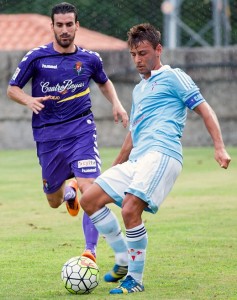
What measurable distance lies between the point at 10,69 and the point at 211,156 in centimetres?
445

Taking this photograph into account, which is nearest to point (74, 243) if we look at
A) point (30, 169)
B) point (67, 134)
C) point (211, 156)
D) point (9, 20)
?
point (67, 134)

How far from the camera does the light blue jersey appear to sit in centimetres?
766

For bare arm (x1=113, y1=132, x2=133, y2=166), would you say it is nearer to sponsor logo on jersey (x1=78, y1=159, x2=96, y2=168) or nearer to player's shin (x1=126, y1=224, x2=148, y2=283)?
player's shin (x1=126, y1=224, x2=148, y2=283)

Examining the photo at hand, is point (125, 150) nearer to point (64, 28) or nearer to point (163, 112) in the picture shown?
point (163, 112)

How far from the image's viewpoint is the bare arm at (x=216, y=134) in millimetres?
7367

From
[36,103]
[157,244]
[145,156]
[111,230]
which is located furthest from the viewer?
[157,244]

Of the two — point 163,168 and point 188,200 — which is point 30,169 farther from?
point 163,168

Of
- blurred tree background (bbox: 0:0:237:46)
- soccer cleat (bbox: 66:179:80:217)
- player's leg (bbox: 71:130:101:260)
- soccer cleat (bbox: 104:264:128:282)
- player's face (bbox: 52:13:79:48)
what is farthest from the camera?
blurred tree background (bbox: 0:0:237:46)

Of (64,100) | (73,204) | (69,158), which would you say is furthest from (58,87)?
(73,204)

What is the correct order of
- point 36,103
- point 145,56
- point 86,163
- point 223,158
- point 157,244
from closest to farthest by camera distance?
point 223,158 → point 145,56 → point 36,103 → point 86,163 → point 157,244

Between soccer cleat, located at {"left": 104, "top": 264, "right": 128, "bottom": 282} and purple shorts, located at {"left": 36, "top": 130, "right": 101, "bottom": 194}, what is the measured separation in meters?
1.31

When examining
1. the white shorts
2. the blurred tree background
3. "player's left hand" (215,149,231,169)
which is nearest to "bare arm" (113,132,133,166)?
the white shorts

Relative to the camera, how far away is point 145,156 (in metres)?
7.67

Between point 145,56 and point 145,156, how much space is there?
733 mm
